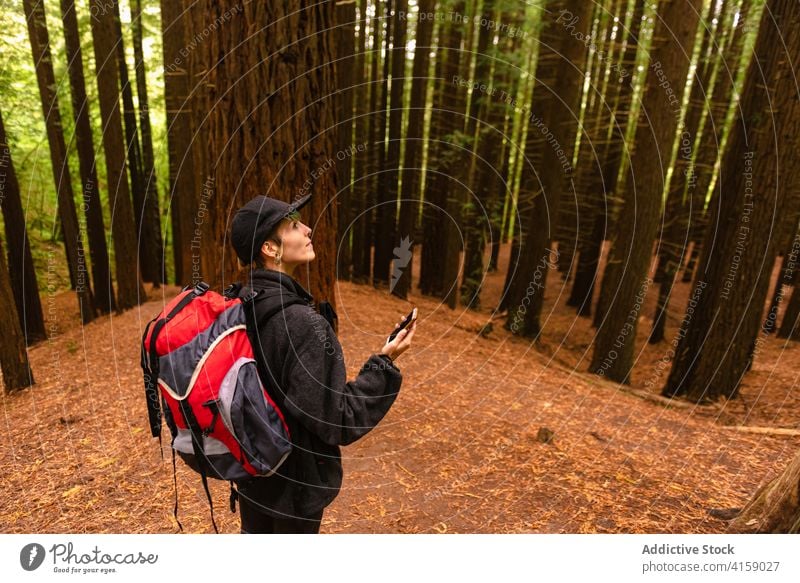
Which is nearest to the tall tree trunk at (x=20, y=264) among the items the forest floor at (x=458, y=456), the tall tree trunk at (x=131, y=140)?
the forest floor at (x=458, y=456)

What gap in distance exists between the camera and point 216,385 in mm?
1839

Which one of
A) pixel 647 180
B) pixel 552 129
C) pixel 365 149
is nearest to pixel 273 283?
pixel 647 180

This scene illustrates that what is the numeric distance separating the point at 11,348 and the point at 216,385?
244 inches

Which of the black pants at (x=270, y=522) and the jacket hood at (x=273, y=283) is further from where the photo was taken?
the black pants at (x=270, y=522)

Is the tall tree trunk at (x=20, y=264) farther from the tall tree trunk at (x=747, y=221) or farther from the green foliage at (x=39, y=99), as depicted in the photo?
the tall tree trunk at (x=747, y=221)

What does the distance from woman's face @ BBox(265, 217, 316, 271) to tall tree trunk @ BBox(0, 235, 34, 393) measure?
568cm

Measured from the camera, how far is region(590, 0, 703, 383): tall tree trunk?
660cm

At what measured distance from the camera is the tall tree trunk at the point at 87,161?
8.66m

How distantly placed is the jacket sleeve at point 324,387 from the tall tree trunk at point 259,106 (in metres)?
1.39

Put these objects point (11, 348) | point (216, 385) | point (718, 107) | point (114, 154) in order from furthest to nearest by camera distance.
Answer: point (718, 107)
point (114, 154)
point (11, 348)
point (216, 385)

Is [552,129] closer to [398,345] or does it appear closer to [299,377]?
[398,345]

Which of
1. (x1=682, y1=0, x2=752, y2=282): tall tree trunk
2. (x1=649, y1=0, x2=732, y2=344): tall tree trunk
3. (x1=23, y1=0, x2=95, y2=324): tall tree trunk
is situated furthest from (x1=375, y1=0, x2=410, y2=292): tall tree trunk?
(x1=682, y1=0, x2=752, y2=282): tall tree trunk

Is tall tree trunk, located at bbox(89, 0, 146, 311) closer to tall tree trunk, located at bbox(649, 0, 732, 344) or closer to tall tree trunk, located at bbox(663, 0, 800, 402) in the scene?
tall tree trunk, located at bbox(663, 0, 800, 402)

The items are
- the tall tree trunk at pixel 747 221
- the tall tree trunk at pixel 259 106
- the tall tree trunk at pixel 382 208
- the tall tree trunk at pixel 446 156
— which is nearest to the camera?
the tall tree trunk at pixel 259 106
